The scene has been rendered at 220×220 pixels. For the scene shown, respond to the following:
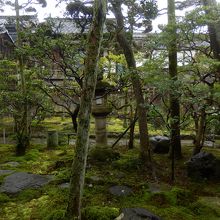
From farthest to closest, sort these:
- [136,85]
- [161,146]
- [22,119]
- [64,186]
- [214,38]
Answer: [161,146], [22,119], [214,38], [136,85], [64,186]

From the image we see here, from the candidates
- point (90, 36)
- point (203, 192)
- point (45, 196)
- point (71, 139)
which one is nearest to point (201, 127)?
point (203, 192)

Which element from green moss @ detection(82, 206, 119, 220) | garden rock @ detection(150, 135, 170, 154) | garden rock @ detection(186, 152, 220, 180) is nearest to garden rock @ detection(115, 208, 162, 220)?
green moss @ detection(82, 206, 119, 220)

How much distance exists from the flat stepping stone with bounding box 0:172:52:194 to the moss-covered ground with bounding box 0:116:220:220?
0.77 feet

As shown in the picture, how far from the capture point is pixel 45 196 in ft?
22.6

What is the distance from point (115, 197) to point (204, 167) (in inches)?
122

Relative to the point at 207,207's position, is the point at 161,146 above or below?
above

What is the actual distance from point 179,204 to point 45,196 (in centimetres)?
305

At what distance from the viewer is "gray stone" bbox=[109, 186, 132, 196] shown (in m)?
7.12

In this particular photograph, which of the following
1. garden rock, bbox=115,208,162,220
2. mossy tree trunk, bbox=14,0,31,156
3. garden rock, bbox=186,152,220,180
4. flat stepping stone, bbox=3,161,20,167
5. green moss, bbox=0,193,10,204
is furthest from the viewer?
mossy tree trunk, bbox=14,0,31,156

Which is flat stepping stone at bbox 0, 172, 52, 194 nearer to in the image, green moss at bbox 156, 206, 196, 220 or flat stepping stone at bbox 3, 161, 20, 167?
flat stepping stone at bbox 3, 161, 20, 167

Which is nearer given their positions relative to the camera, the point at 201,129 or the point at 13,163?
the point at 201,129

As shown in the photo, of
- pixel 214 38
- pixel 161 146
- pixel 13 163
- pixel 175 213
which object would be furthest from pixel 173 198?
pixel 214 38

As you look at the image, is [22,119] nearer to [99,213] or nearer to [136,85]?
[136,85]

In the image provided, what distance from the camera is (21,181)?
306 inches
